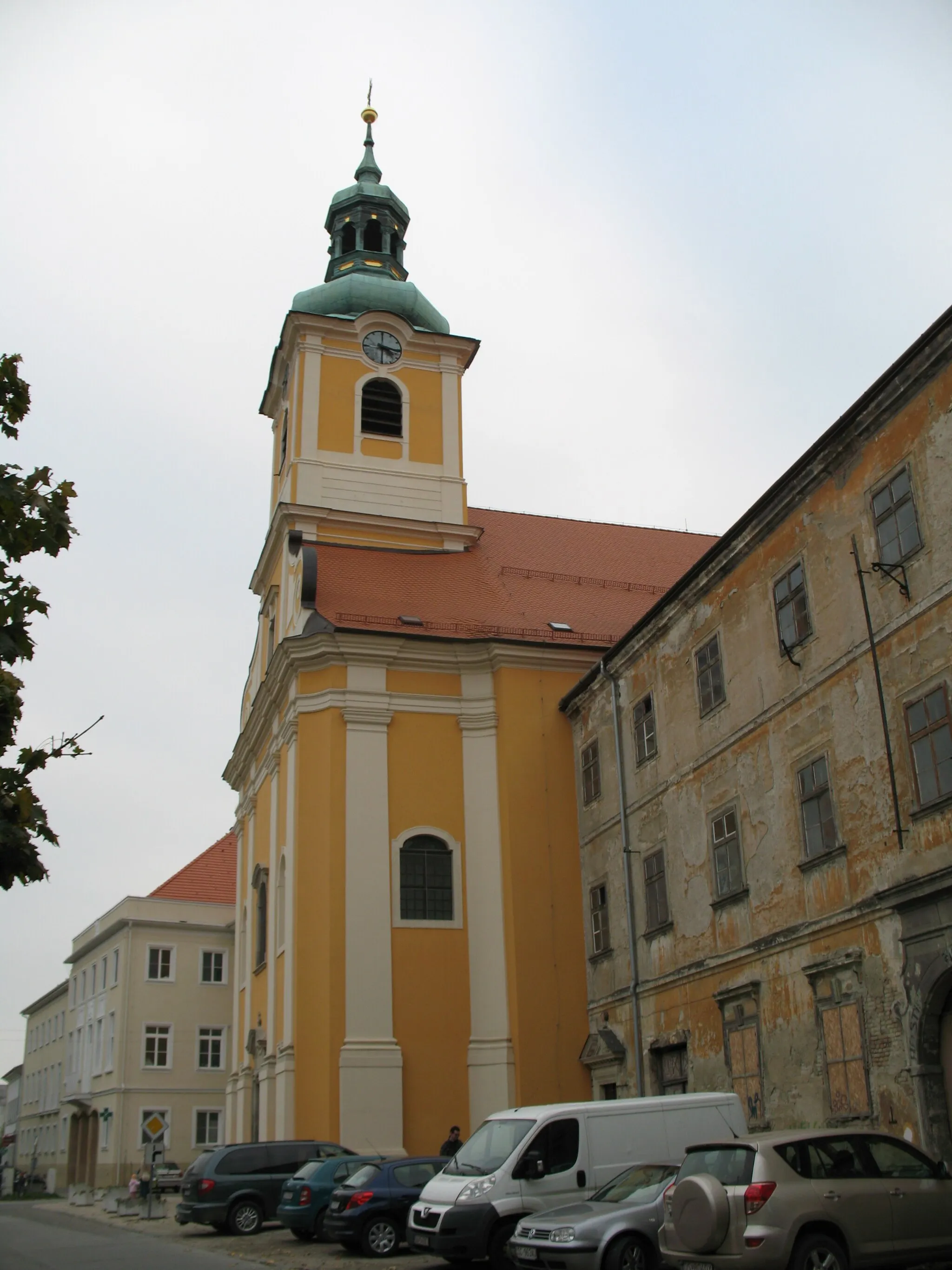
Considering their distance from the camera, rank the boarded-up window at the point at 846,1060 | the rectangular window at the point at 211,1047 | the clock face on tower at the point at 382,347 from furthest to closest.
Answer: the rectangular window at the point at 211,1047 < the clock face on tower at the point at 382,347 < the boarded-up window at the point at 846,1060

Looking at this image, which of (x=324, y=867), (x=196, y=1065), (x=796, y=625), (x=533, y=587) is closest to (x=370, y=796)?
(x=324, y=867)

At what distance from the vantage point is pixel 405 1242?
15062mm

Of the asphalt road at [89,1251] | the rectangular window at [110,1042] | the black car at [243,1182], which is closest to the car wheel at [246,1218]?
the black car at [243,1182]

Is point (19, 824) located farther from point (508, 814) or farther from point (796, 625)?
point (508, 814)

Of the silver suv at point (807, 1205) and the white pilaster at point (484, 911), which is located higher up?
the white pilaster at point (484, 911)

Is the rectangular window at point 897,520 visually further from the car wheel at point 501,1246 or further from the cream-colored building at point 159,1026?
the cream-colored building at point 159,1026

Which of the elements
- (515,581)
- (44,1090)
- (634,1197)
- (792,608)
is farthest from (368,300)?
(44,1090)

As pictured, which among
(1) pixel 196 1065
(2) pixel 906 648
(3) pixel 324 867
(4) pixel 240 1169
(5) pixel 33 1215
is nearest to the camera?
(2) pixel 906 648

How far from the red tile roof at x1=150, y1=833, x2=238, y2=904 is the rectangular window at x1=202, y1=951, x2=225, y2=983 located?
1937 millimetres

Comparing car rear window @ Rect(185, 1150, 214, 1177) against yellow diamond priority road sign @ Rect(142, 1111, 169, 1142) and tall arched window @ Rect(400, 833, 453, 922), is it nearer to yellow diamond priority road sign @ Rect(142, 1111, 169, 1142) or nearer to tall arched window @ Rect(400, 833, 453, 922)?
yellow diamond priority road sign @ Rect(142, 1111, 169, 1142)

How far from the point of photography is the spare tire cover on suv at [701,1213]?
9758 mm

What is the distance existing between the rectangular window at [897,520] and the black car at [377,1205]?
893cm

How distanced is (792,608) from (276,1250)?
10.2 meters

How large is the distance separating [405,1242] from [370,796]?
1056cm
